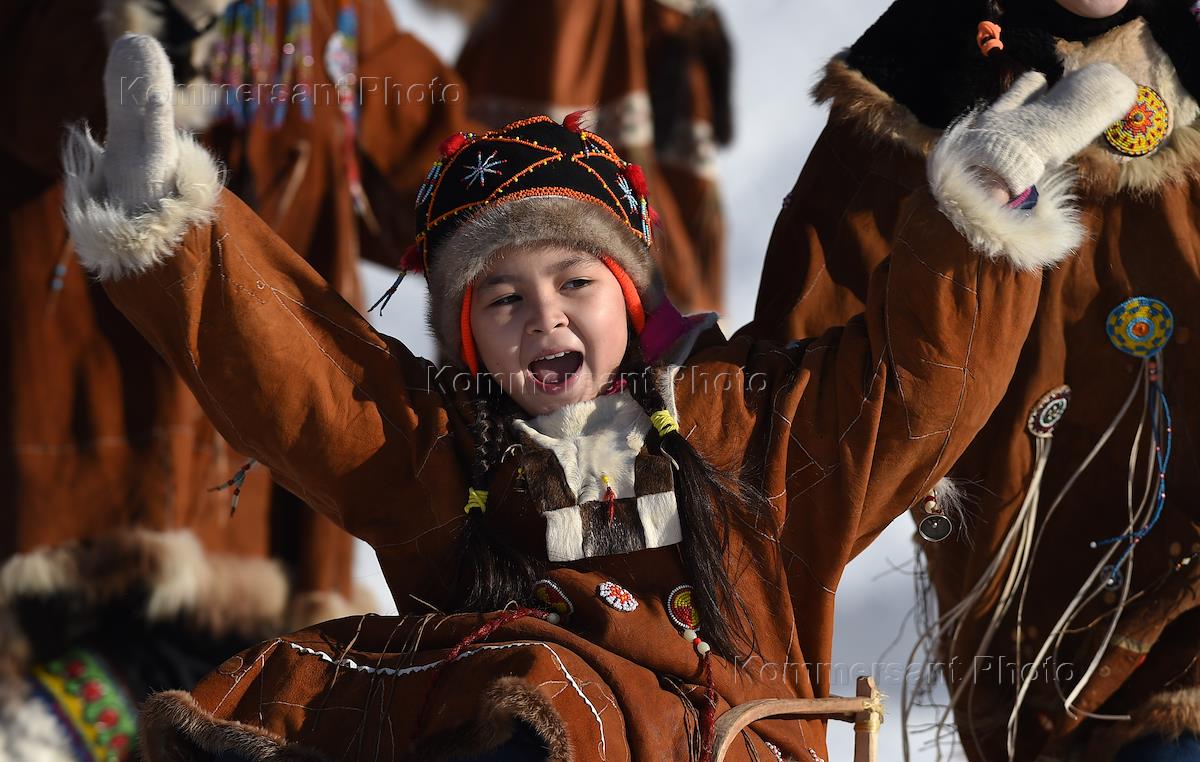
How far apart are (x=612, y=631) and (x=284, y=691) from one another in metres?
0.39

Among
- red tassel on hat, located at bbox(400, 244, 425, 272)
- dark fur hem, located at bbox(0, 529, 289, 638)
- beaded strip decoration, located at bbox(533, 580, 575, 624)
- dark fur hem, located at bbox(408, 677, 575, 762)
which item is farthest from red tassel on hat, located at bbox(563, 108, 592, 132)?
dark fur hem, located at bbox(0, 529, 289, 638)

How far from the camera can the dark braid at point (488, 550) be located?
2135 mm

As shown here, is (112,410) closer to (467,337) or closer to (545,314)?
(467,337)

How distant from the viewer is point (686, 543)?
213cm

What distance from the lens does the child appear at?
79.3 inches

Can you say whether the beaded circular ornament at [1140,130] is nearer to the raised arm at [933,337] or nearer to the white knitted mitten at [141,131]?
the raised arm at [933,337]

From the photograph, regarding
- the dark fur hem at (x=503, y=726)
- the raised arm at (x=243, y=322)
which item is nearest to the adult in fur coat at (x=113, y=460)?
the raised arm at (x=243, y=322)

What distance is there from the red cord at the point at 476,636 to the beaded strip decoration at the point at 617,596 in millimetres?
72

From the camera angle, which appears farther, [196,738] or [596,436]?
[596,436]

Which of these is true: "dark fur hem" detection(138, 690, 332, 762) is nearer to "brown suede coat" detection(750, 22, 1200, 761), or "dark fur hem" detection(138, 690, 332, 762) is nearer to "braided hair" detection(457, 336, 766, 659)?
"braided hair" detection(457, 336, 766, 659)

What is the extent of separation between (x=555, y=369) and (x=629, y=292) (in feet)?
0.52

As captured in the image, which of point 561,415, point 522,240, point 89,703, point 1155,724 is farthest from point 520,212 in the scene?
point 89,703

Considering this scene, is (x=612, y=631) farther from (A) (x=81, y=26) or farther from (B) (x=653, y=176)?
(B) (x=653, y=176)

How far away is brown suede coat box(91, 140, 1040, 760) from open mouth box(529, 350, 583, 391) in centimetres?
11
